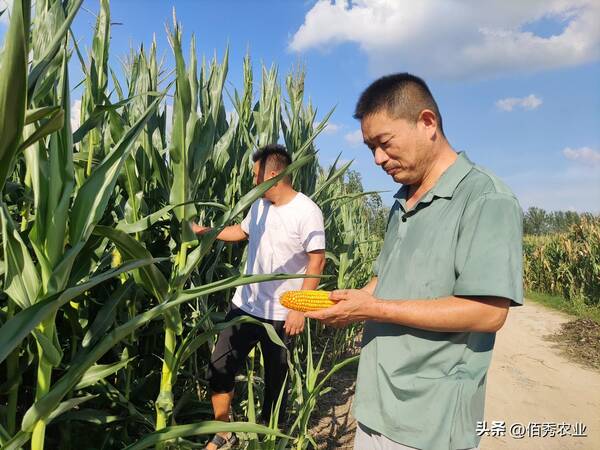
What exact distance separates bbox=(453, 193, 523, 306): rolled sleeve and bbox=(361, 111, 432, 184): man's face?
0.25 meters

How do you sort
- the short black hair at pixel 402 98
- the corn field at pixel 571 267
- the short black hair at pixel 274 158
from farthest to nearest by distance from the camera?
1. the corn field at pixel 571 267
2. the short black hair at pixel 274 158
3. the short black hair at pixel 402 98

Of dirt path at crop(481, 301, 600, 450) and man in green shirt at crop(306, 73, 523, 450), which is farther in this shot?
dirt path at crop(481, 301, 600, 450)

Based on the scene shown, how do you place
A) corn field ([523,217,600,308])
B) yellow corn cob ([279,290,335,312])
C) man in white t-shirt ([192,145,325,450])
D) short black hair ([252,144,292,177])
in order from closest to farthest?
yellow corn cob ([279,290,335,312])
man in white t-shirt ([192,145,325,450])
short black hair ([252,144,292,177])
corn field ([523,217,600,308])

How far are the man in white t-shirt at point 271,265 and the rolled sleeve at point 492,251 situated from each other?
153cm

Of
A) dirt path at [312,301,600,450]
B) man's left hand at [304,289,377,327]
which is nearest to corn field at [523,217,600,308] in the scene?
dirt path at [312,301,600,450]

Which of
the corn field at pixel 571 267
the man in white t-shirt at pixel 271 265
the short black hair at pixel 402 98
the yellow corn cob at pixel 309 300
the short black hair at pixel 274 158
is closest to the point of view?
the short black hair at pixel 402 98

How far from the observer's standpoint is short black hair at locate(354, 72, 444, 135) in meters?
1.46

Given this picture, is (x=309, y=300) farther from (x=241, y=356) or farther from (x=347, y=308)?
(x=241, y=356)

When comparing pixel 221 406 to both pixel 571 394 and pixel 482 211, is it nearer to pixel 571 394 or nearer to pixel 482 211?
pixel 482 211

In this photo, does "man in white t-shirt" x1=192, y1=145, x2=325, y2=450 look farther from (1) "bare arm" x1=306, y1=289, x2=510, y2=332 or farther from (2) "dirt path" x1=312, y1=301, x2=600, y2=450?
(1) "bare arm" x1=306, y1=289, x2=510, y2=332

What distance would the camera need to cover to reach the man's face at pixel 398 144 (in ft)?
4.83

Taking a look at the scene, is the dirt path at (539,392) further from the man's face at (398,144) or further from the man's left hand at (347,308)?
the man's face at (398,144)

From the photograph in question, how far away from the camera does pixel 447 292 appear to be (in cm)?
→ 139

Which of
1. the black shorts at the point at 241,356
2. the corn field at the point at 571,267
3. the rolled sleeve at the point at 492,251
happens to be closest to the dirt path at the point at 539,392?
the black shorts at the point at 241,356
